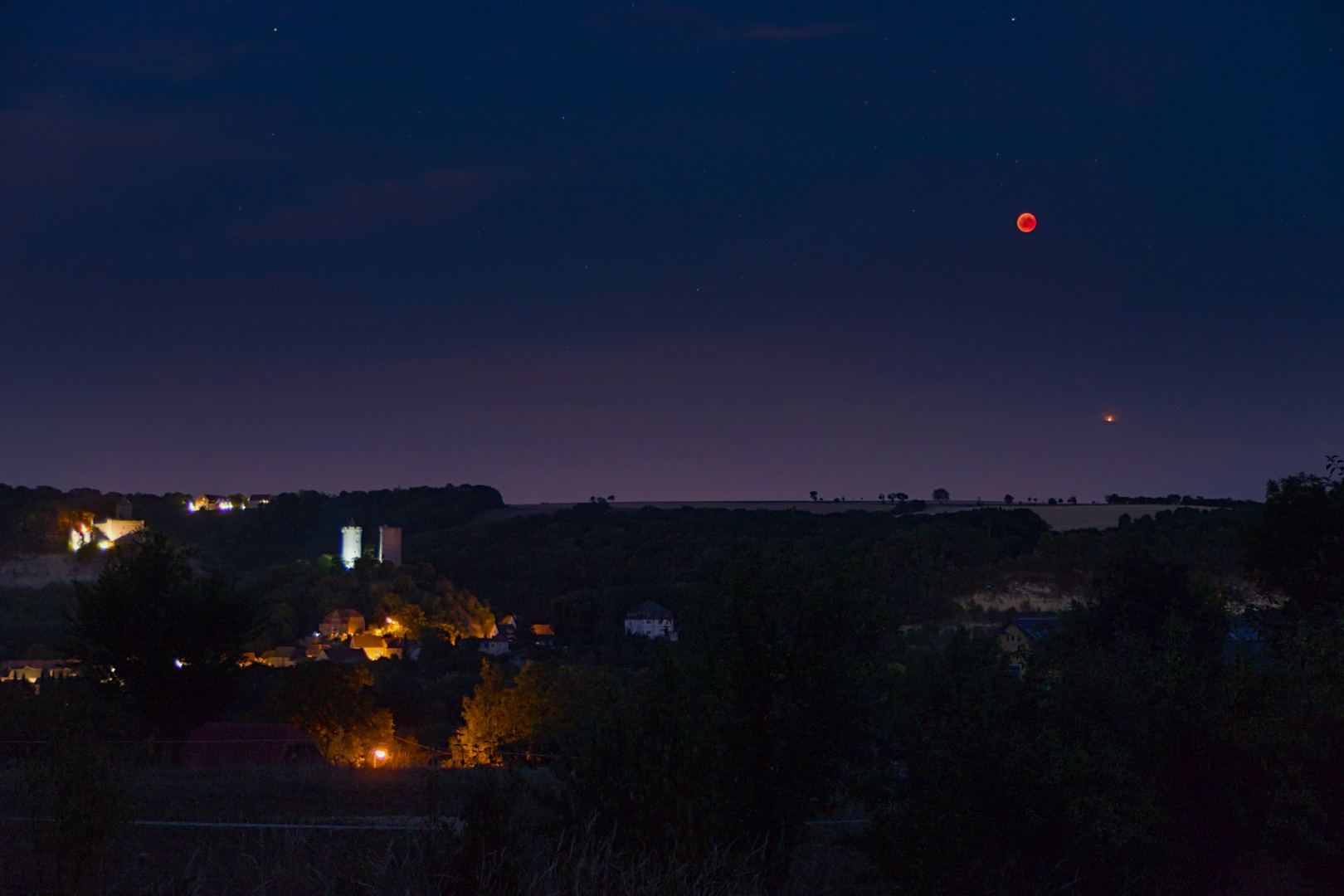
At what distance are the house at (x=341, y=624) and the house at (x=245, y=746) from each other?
5483cm

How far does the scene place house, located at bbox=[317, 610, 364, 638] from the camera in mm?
72750

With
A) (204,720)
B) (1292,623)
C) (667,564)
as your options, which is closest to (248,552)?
(667,564)

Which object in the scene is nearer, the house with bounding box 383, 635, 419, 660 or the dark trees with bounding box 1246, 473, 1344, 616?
the dark trees with bounding box 1246, 473, 1344, 616

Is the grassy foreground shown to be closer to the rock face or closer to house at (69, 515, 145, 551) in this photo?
the rock face

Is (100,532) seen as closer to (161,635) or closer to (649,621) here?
(649,621)

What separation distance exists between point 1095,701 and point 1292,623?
8705 millimetres

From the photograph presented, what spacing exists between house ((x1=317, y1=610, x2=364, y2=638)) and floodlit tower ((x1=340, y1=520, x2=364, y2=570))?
1184 inches

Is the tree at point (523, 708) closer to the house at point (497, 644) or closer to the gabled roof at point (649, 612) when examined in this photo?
the house at point (497, 644)

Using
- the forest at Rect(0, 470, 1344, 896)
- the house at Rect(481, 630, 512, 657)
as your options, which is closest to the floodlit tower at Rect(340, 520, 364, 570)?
the house at Rect(481, 630, 512, 657)

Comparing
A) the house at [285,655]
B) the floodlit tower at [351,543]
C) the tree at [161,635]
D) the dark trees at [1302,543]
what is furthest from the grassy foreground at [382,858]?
the floodlit tower at [351,543]

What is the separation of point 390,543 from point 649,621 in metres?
53.6

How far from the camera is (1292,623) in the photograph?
15898 millimetres

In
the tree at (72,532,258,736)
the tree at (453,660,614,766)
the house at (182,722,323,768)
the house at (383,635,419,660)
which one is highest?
the tree at (72,532,258,736)

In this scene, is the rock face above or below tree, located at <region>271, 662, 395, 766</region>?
below
